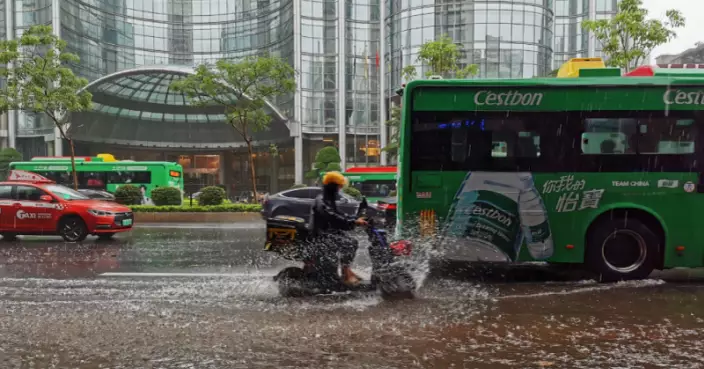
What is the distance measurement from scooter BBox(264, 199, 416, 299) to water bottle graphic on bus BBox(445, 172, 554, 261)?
1099 mm

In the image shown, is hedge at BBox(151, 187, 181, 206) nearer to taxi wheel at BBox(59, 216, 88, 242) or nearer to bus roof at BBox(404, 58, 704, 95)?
taxi wheel at BBox(59, 216, 88, 242)

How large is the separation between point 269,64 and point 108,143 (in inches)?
1583

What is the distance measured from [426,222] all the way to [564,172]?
2117 mm

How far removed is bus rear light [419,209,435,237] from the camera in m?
7.33

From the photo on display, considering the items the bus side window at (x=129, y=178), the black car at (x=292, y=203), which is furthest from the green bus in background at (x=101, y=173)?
the black car at (x=292, y=203)

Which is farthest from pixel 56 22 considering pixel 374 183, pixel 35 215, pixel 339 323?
pixel 339 323

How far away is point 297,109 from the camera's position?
168ft

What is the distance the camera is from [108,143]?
57031 mm

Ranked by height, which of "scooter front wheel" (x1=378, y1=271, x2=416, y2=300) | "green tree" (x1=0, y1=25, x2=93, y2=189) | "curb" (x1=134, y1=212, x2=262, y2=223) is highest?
"green tree" (x1=0, y1=25, x2=93, y2=189)

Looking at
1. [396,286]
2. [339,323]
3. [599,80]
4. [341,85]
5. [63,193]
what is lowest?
[339,323]

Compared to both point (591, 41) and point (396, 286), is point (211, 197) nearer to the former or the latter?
point (396, 286)

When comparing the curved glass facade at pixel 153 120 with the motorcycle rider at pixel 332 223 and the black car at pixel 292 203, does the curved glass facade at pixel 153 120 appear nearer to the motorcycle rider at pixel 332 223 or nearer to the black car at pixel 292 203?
the black car at pixel 292 203

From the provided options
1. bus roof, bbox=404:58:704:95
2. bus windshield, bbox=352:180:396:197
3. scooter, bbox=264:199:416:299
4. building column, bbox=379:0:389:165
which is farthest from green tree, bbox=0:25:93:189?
building column, bbox=379:0:389:165

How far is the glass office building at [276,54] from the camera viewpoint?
144 feet
